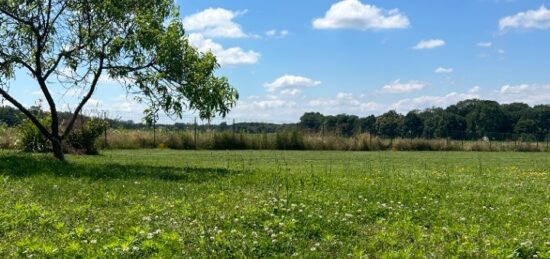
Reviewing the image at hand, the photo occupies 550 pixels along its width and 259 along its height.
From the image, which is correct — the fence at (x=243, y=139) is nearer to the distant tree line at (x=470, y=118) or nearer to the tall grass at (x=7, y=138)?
the tall grass at (x=7, y=138)

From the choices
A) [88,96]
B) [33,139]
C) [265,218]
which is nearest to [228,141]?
[33,139]

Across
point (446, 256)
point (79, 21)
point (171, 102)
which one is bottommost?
point (446, 256)

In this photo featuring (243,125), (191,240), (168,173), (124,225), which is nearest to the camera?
(191,240)

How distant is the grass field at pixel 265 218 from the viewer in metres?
6.19

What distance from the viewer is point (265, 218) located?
299 inches

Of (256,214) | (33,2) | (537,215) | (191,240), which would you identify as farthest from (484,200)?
(33,2)

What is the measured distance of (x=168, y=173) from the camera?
45.9ft

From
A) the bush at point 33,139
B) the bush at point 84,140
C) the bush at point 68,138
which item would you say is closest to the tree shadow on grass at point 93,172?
the bush at point 33,139

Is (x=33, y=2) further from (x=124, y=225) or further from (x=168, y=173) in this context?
(x=124, y=225)

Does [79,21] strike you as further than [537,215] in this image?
Yes

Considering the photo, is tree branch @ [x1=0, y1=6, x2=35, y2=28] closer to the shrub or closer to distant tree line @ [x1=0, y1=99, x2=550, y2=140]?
the shrub

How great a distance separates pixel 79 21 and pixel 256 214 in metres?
12.1

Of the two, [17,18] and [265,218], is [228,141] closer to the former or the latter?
[17,18]

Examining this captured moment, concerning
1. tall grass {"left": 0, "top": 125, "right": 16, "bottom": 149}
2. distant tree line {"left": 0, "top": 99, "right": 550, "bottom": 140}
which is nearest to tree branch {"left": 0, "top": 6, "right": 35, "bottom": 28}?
tall grass {"left": 0, "top": 125, "right": 16, "bottom": 149}
